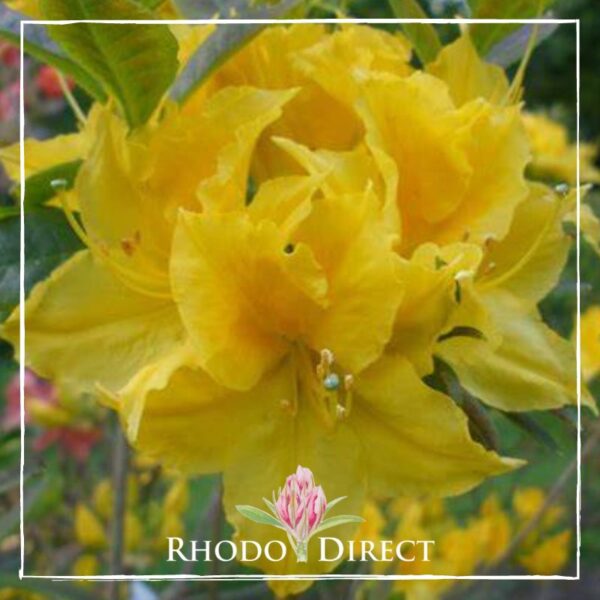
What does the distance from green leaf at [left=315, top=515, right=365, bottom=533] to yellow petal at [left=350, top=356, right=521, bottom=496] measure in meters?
0.02

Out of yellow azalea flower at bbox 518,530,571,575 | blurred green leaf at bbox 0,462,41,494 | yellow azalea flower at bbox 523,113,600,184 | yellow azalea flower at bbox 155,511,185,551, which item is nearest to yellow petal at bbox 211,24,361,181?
blurred green leaf at bbox 0,462,41,494

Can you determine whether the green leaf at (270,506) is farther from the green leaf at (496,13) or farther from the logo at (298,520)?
the green leaf at (496,13)

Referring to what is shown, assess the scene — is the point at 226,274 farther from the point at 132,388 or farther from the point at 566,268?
the point at 566,268

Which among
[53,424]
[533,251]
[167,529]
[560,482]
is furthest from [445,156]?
[53,424]

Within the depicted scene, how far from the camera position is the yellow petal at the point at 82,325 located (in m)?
0.54

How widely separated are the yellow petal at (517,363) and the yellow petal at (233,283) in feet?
0.22

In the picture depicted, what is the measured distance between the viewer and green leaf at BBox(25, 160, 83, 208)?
56 centimetres

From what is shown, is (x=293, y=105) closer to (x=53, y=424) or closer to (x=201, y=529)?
(x=201, y=529)

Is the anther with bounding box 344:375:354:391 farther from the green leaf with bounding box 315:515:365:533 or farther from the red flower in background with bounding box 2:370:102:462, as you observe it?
the red flower in background with bounding box 2:370:102:462

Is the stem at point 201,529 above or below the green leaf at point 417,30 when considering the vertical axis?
below

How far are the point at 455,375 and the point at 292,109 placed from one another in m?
0.13

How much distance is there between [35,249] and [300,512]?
159mm

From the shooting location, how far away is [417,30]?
1.92 ft

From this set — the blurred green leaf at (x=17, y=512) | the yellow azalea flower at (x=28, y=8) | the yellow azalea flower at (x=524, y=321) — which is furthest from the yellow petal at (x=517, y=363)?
the blurred green leaf at (x=17, y=512)
